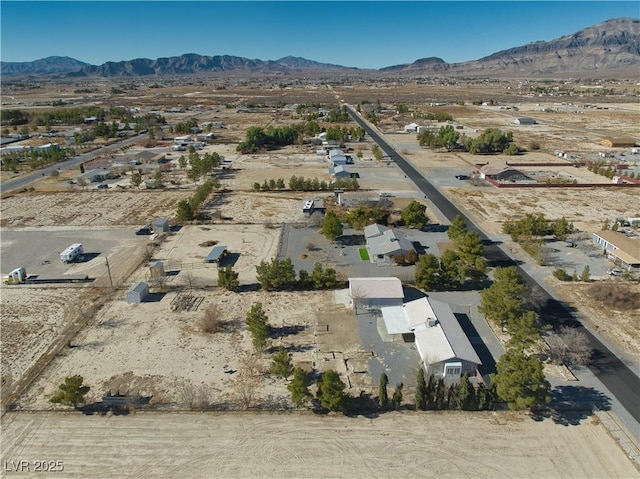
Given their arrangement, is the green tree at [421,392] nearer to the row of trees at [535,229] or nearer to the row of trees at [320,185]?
the row of trees at [535,229]

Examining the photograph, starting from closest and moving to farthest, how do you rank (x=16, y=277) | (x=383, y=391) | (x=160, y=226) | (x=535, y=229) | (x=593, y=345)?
(x=383, y=391) < (x=593, y=345) < (x=16, y=277) < (x=535, y=229) < (x=160, y=226)

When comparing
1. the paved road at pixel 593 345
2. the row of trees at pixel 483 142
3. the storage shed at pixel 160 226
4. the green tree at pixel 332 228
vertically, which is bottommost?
the paved road at pixel 593 345

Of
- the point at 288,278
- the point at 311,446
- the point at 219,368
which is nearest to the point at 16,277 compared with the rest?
the point at 219,368

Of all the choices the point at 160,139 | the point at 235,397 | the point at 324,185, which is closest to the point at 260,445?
the point at 235,397

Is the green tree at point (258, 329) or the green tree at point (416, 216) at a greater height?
the green tree at point (416, 216)

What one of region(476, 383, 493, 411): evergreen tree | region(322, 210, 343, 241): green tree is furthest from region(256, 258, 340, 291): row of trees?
region(476, 383, 493, 411): evergreen tree

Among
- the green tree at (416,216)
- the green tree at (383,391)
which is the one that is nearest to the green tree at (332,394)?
the green tree at (383,391)

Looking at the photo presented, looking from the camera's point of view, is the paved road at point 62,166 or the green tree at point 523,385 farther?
the paved road at point 62,166

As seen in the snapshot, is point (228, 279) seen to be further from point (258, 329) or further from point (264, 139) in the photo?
point (264, 139)
